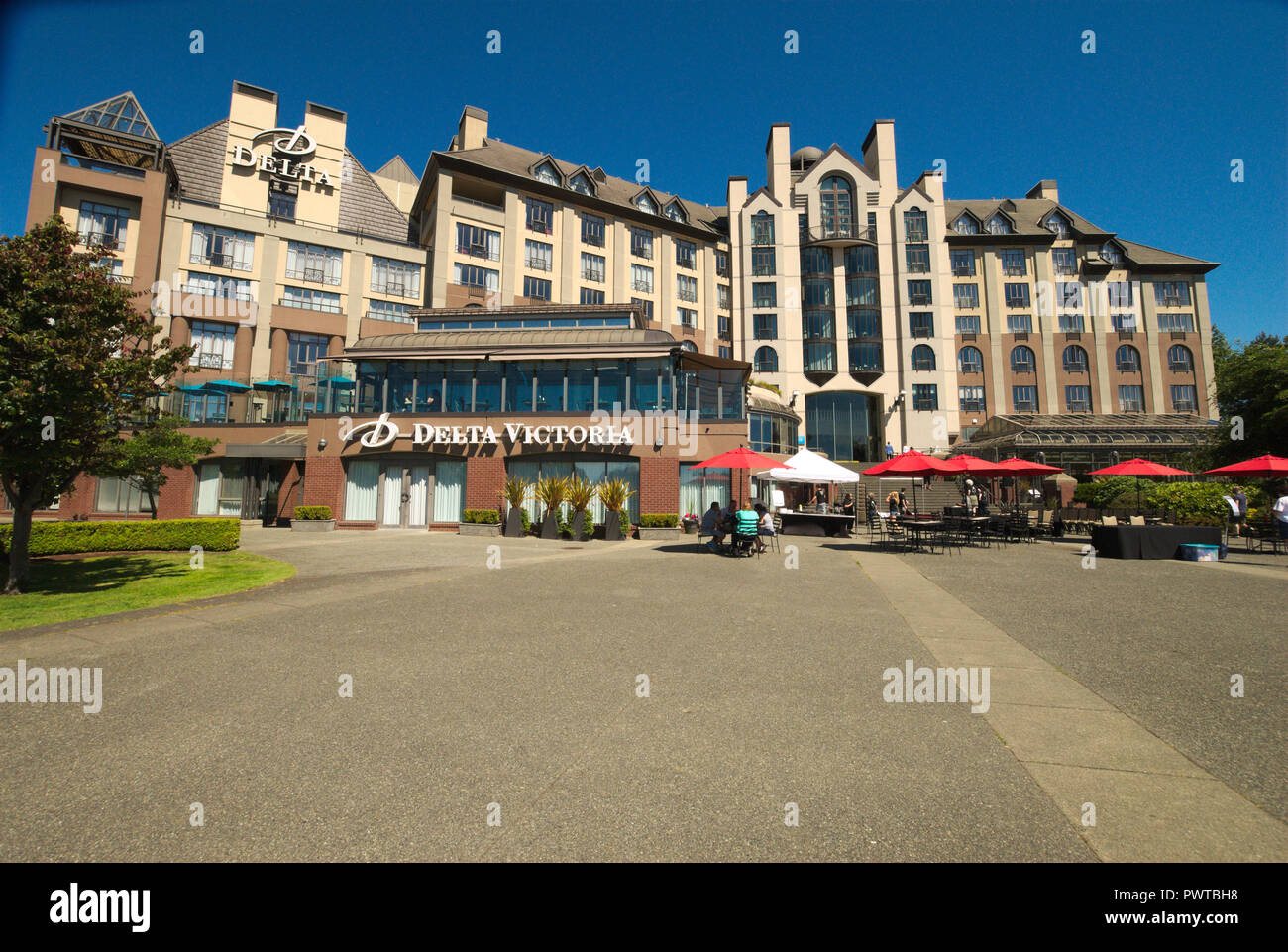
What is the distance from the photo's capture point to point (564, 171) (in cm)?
4822

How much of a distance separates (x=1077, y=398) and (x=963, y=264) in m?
17.5

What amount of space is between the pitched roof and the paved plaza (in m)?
46.0

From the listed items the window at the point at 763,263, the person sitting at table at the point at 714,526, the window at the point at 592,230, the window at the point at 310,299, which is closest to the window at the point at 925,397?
the window at the point at 763,263

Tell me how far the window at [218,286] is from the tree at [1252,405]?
191ft

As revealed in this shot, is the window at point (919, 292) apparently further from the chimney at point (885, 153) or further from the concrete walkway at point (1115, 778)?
the concrete walkway at point (1115, 778)

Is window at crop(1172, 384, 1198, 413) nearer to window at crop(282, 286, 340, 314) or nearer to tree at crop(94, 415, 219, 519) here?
tree at crop(94, 415, 219, 519)

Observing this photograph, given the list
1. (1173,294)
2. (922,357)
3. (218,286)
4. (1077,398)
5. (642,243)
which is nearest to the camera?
(218,286)

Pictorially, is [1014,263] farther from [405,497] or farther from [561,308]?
[405,497]

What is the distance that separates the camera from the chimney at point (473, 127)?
4916 cm

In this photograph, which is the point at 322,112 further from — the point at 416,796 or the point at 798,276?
the point at 416,796

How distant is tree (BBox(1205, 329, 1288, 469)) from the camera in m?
25.7

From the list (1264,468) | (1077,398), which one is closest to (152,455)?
(1264,468)
